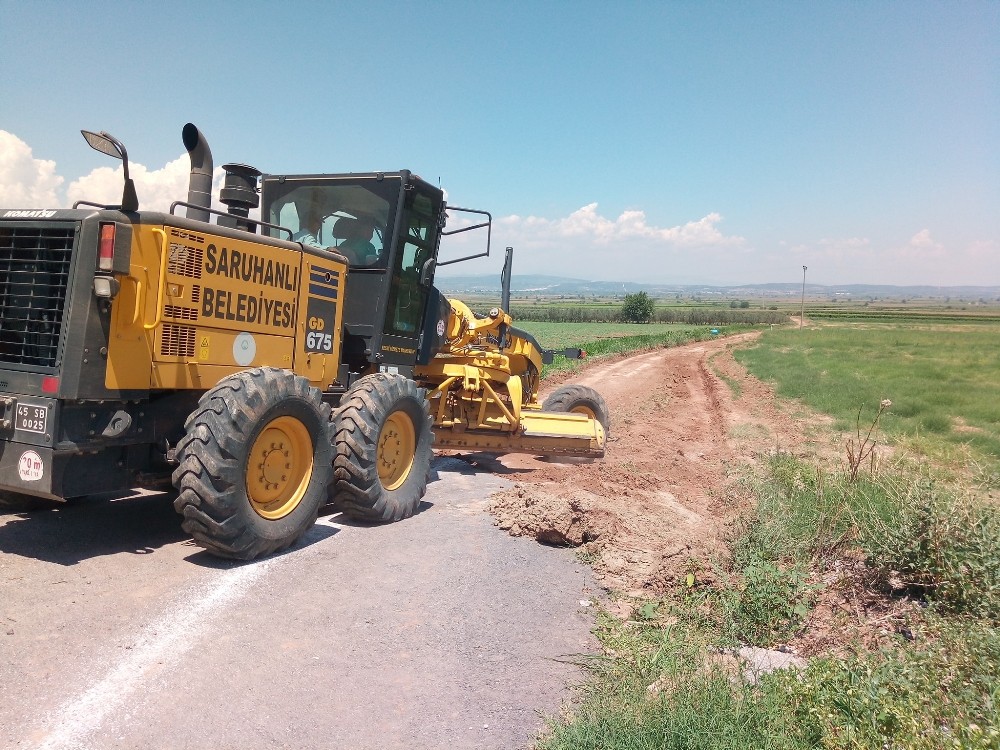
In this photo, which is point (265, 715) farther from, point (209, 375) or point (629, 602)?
point (209, 375)

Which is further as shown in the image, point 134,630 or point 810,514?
point 810,514

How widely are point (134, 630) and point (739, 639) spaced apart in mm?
3643

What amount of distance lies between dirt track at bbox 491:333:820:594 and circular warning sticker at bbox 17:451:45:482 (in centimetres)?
356

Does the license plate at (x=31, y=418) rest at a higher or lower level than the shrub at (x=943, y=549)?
higher

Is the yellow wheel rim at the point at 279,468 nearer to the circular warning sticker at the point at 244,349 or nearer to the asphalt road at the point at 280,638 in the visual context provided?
the asphalt road at the point at 280,638

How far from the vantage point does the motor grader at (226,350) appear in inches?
193

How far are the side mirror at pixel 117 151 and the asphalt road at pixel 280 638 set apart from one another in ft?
8.04

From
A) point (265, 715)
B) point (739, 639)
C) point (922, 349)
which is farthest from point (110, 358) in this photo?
point (922, 349)

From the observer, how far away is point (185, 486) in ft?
16.5

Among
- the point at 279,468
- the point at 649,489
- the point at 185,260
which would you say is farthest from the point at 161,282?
the point at 649,489

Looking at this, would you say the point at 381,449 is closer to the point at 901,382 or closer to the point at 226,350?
the point at 226,350

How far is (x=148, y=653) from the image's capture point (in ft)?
12.9

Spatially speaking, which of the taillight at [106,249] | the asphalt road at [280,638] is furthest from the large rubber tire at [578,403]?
the taillight at [106,249]

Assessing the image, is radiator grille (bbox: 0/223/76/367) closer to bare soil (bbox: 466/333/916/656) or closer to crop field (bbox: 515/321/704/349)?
bare soil (bbox: 466/333/916/656)
